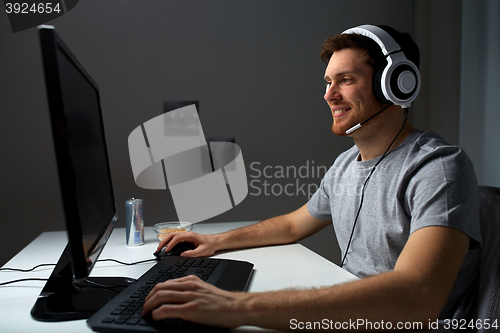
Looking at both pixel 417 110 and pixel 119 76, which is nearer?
pixel 119 76

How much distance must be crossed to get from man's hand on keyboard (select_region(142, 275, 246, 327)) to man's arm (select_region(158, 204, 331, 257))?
458 millimetres

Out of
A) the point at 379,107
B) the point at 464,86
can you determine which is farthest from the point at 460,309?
the point at 464,86

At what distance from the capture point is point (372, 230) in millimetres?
1045

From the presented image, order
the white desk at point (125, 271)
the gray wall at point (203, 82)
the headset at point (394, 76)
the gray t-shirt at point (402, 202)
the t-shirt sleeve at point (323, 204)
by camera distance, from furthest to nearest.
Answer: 1. the gray wall at point (203, 82)
2. the t-shirt sleeve at point (323, 204)
3. the headset at point (394, 76)
4. the gray t-shirt at point (402, 202)
5. the white desk at point (125, 271)

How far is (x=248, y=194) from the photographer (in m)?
2.24

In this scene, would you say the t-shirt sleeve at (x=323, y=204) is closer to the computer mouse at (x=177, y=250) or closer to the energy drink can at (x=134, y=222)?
the computer mouse at (x=177, y=250)

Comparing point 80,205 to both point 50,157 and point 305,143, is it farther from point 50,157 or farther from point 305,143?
point 305,143

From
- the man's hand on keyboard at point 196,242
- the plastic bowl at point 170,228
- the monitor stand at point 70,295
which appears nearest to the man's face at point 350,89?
the man's hand on keyboard at point 196,242

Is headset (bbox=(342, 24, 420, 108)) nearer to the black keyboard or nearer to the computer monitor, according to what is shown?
the black keyboard

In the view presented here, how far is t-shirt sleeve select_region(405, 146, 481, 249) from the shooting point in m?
0.75

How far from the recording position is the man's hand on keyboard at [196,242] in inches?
43.4

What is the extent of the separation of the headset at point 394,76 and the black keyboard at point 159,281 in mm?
623

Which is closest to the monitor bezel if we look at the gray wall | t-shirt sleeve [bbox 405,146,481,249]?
t-shirt sleeve [bbox 405,146,481,249]

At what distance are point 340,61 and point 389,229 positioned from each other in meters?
0.54
